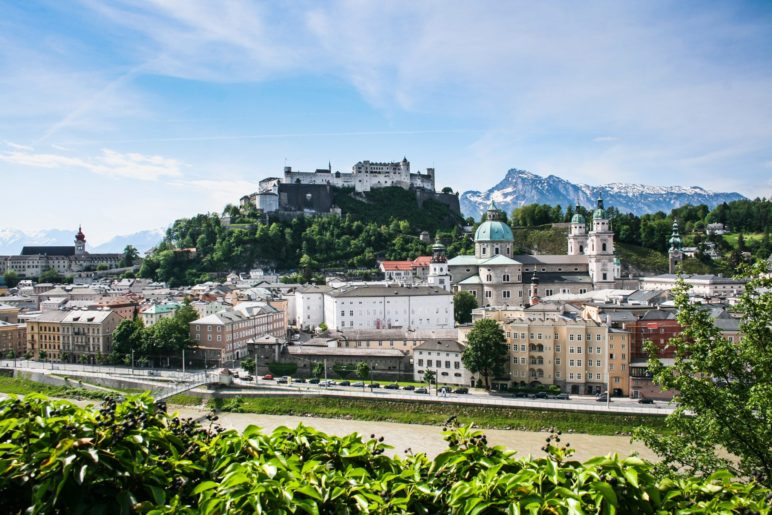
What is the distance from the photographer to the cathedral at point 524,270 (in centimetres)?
5822

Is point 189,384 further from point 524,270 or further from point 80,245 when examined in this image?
point 80,245

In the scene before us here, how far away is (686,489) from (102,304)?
52225 mm

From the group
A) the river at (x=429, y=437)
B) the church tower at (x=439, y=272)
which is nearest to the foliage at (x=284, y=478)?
the river at (x=429, y=437)

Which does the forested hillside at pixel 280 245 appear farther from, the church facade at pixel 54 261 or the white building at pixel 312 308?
the white building at pixel 312 308

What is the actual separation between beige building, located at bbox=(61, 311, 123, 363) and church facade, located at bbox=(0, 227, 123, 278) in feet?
174

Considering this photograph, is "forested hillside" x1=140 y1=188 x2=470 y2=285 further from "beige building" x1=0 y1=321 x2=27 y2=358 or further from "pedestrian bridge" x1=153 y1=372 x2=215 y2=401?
"pedestrian bridge" x1=153 y1=372 x2=215 y2=401

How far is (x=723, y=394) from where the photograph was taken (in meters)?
8.77

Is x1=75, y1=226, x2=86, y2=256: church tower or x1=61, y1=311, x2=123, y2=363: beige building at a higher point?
x1=75, y1=226, x2=86, y2=256: church tower

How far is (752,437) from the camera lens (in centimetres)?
834

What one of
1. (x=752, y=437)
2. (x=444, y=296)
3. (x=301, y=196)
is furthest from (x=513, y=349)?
(x=301, y=196)

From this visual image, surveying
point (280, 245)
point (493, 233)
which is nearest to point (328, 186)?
point (280, 245)

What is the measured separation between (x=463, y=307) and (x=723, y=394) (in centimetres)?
4327

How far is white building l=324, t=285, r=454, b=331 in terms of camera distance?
46938mm

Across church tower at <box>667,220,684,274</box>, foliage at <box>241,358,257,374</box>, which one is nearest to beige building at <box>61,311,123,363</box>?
foliage at <box>241,358,257,374</box>
